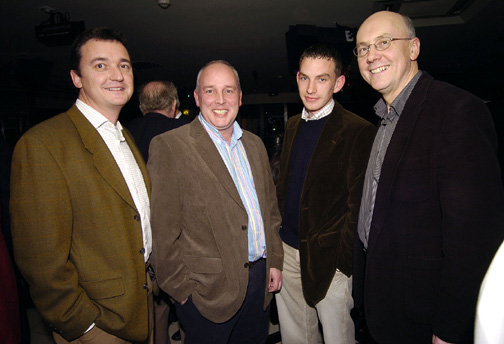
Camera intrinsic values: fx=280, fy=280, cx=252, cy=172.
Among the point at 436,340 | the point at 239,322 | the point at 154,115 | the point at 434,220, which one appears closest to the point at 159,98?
the point at 154,115

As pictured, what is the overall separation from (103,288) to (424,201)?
1.45 meters

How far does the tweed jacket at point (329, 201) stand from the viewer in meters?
1.70

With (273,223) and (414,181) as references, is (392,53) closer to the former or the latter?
(414,181)

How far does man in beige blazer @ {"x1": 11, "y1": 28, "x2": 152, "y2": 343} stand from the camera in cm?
114

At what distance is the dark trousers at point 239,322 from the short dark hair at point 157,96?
200cm

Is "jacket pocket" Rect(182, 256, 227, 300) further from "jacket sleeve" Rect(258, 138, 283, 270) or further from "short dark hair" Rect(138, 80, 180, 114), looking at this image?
"short dark hair" Rect(138, 80, 180, 114)

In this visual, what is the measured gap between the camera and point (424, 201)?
3.91ft

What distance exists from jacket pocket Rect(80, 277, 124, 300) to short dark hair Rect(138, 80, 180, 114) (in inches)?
81.3

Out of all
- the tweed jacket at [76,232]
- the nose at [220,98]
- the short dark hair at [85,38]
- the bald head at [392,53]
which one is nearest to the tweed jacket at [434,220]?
the bald head at [392,53]

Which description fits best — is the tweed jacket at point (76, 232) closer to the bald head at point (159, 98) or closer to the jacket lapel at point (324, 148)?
the jacket lapel at point (324, 148)

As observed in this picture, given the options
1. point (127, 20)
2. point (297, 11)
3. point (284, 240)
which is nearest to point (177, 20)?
point (127, 20)

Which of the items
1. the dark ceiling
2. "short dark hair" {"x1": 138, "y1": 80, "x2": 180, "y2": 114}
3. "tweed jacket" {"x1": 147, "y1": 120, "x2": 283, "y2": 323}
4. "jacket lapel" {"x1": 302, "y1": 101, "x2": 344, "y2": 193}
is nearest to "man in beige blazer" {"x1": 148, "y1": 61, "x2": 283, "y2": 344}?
"tweed jacket" {"x1": 147, "y1": 120, "x2": 283, "y2": 323}

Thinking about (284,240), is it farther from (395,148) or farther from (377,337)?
(395,148)

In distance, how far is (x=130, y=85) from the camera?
1.53 metres
